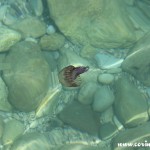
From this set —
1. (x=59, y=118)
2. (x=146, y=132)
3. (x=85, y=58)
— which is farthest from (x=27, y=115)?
(x=146, y=132)

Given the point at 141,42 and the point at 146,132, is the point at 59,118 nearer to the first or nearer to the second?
the point at 146,132

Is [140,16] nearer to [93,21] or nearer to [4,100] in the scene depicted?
[93,21]

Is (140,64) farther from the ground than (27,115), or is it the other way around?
(140,64)

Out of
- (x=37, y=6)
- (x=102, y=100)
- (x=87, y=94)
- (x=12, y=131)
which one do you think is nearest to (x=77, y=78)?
Result: (x=87, y=94)

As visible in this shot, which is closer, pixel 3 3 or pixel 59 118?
pixel 59 118

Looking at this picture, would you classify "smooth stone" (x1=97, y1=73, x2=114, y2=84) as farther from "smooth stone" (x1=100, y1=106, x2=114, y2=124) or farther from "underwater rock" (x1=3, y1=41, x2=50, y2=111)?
"underwater rock" (x1=3, y1=41, x2=50, y2=111)

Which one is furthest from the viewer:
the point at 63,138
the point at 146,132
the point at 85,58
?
the point at 85,58
